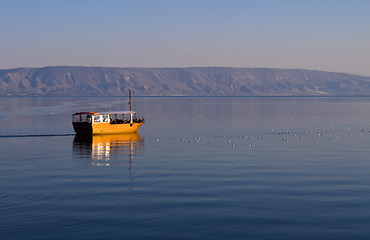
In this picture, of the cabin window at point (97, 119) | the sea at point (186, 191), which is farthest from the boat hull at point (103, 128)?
the sea at point (186, 191)

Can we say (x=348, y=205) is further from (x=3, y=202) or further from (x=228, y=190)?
(x=3, y=202)

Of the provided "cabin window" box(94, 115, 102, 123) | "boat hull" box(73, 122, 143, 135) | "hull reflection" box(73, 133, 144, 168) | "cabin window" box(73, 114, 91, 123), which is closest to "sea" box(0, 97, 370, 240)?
"hull reflection" box(73, 133, 144, 168)

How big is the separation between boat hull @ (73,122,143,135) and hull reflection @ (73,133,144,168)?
781 millimetres

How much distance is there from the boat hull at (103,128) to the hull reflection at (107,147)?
0.78m

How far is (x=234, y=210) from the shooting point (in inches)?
1139

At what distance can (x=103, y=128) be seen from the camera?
80562 mm

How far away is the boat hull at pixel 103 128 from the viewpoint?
7869 cm

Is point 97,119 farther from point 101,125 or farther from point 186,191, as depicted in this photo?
point 186,191

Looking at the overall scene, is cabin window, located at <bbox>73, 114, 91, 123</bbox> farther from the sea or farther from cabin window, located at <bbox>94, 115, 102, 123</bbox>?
the sea

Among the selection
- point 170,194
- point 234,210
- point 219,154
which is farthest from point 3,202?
point 219,154

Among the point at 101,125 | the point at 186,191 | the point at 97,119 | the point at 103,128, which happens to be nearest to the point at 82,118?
the point at 97,119

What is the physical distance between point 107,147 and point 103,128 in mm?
16943

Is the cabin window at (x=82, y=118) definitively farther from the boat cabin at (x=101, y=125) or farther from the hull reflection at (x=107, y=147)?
the hull reflection at (x=107, y=147)

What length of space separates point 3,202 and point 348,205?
1937 cm
